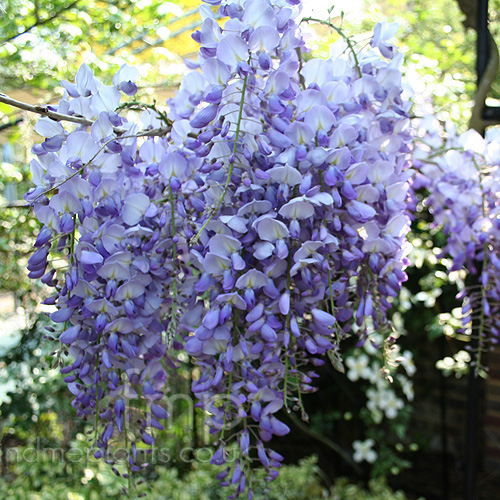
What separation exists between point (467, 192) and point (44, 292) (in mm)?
1146

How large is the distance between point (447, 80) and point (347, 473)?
1607mm

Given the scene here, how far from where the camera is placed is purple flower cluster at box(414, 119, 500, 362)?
0.91 m

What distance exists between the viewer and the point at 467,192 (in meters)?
0.91

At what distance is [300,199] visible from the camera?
0.63m

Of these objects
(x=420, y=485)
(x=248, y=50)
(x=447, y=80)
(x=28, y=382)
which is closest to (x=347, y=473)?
(x=420, y=485)

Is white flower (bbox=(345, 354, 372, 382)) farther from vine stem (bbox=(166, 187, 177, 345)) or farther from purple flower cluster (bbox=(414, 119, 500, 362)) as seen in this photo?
vine stem (bbox=(166, 187, 177, 345))

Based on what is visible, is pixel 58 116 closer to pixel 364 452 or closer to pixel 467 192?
pixel 467 192

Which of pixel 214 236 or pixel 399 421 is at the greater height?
pixel 214 236

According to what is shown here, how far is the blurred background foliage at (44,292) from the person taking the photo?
1.47 metres

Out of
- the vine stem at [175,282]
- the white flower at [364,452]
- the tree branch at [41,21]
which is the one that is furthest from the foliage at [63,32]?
the white flower at [364,452]

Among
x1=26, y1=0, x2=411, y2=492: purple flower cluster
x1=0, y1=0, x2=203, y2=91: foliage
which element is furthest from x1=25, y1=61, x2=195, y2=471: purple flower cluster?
x1=0, y1=0, x2=203, y2=91: foliage

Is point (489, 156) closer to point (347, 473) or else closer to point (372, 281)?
point (372, 281)

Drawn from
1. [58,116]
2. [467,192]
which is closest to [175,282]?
[58,116]

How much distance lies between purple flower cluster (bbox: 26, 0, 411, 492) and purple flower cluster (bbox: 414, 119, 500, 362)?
233 millimetres
